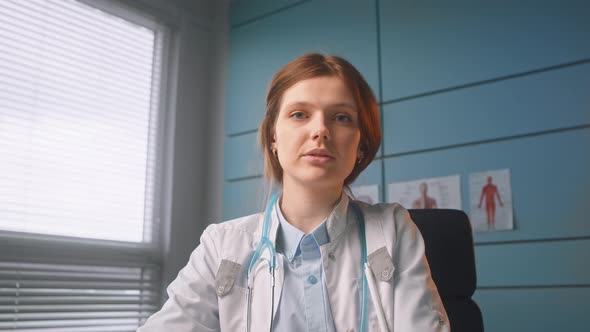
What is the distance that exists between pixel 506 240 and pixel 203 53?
2068 millimetres

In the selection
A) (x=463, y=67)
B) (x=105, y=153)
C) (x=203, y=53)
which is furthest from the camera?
(x=203, y=53)

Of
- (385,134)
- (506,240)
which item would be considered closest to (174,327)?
(506,240)

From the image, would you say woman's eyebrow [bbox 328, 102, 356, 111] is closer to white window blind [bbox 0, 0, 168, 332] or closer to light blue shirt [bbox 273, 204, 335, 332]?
light blue shirt [bbox 273, 204, 335, 332]

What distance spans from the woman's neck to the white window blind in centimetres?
165

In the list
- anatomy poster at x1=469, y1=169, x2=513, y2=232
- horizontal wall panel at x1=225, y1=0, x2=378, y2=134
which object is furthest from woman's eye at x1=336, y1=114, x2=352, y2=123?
horizontal wall panel at x1=225, y1=0, x2=378, y2=134

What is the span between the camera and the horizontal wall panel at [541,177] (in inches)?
83.3

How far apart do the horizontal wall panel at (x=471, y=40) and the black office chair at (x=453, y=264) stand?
1.19 metres

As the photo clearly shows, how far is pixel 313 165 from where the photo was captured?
118 centimetres

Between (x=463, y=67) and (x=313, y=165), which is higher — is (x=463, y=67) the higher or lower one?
the higher one

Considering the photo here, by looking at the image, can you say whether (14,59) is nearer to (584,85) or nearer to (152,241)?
(152,241)

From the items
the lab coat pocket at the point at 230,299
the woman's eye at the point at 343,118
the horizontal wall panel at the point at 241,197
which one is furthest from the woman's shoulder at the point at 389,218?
the horizontal wall panel at the point at 241,197

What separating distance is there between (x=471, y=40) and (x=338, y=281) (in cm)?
164

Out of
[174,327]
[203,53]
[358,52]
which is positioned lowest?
[174,327]

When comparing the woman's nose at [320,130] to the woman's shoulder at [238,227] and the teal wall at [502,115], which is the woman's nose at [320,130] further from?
the teal wall at [502,115]
